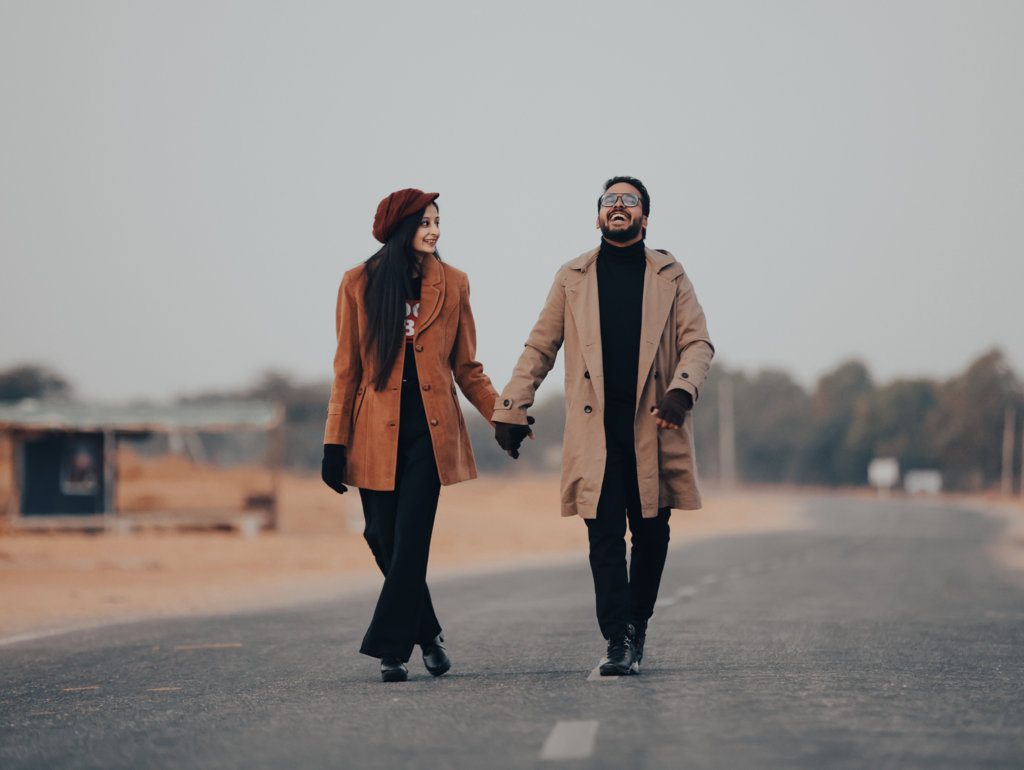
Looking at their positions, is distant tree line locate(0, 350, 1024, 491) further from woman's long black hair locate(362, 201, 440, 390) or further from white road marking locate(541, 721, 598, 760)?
white road marking locate(541, 721, 598, 760)

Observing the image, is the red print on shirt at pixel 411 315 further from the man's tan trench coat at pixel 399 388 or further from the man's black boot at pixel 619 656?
the man's black boot at pixel 619 656

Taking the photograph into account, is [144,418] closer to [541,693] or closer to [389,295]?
[389,295]

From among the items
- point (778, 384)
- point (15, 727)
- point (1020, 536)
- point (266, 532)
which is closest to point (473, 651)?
point (15, 727)

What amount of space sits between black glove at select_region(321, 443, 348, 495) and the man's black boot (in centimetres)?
142

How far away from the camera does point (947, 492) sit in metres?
75.7

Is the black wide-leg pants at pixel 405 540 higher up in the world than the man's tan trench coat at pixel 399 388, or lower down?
lower down

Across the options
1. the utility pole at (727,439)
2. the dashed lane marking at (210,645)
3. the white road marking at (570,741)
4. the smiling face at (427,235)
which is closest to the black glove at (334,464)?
the smiling face at (427,235)

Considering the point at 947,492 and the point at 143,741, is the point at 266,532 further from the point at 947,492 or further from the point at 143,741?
the point at 947,492

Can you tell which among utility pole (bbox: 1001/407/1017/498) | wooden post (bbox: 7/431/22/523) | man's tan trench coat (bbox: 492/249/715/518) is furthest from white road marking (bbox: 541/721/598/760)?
utility pole (bbox: 1001/407/1017/498)

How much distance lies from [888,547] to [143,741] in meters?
21.9

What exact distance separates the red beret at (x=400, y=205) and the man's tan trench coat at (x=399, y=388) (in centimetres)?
25

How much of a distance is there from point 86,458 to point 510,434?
996 inches

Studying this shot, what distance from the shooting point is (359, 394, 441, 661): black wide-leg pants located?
6.17 meters

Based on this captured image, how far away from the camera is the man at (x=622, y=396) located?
20.1ft
